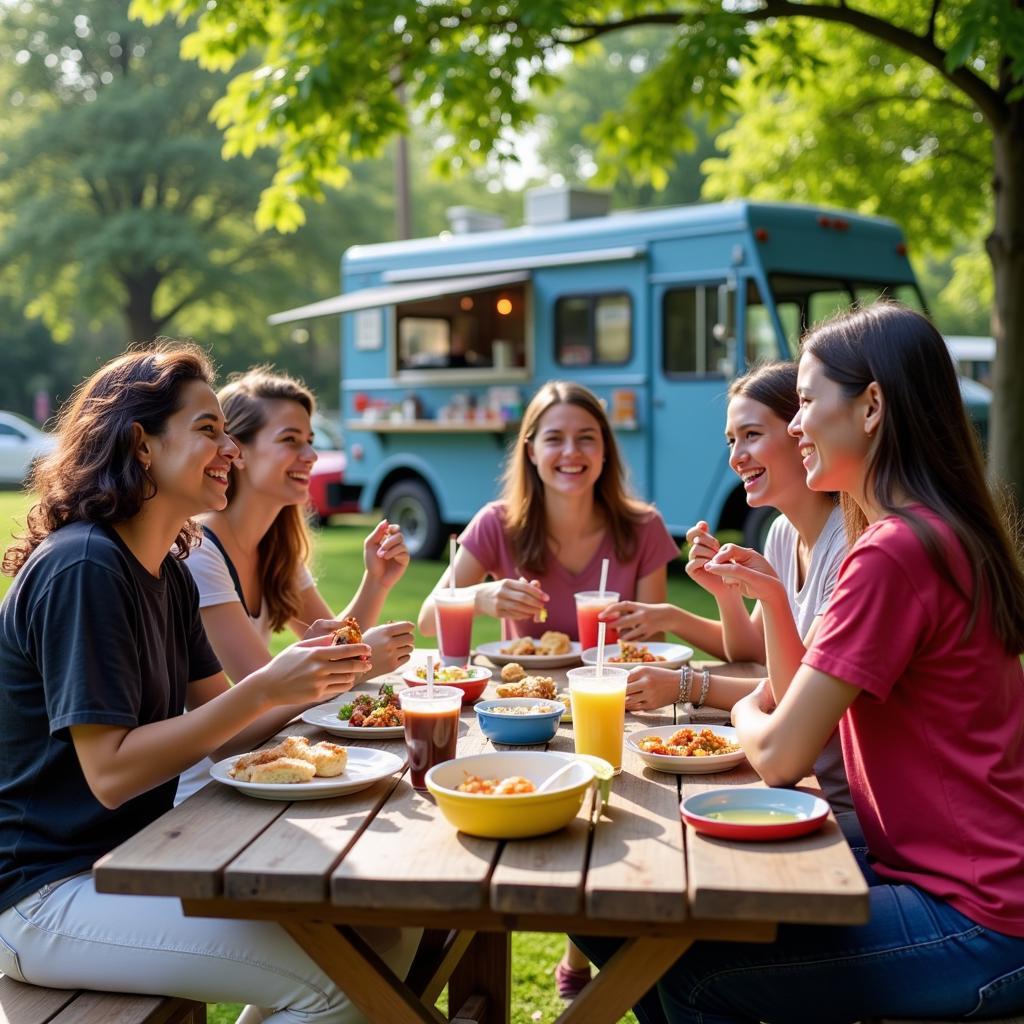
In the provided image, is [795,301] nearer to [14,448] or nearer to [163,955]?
[163,955]

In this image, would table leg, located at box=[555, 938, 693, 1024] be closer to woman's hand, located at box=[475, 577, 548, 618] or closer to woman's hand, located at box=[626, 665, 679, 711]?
woman's hand, located at box=[626, 665, 679, 711]

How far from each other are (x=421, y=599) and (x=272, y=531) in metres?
5.83

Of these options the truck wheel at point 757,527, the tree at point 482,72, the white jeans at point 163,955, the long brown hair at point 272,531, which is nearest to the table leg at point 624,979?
the white jeans at point 163,955

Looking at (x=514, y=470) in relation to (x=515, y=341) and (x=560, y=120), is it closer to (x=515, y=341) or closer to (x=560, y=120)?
(x=515, y=341)

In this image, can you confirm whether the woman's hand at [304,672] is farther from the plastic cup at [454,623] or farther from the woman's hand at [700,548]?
the plastic cup at [454,623]

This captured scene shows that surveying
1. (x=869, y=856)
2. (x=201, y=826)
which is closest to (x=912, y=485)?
(x=869, y=856)

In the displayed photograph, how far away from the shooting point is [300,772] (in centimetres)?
220

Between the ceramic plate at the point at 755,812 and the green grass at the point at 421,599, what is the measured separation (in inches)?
56.7

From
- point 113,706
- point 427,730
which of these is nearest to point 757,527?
point 427,730

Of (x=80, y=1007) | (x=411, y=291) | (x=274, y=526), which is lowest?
(x=80, y=1007)

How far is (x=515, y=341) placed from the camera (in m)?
11.5

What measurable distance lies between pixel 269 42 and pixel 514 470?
218 inches

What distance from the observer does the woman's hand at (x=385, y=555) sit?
3270 millimetres

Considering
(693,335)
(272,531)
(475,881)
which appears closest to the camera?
(475,881)
